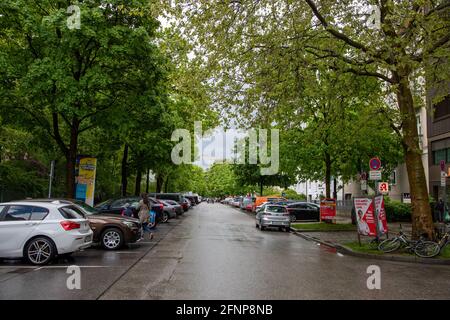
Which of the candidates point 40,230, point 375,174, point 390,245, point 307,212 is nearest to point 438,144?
point 307,212

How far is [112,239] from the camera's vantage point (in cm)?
1495

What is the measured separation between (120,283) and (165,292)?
4.17 ft

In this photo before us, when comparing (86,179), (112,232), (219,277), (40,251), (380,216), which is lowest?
(219,277)

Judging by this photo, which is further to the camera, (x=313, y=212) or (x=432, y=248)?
(x=313, y=212)

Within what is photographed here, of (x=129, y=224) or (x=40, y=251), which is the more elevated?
(x=129, y=224)

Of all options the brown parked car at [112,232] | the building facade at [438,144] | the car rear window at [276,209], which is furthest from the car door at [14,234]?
the building facade at [438,144]

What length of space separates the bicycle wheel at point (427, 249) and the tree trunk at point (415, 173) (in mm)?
1186

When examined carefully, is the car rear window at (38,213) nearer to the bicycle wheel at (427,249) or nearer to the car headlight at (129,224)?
the car headlight at (129,224)

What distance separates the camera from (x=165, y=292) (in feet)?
26.6

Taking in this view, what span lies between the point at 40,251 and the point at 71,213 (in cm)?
123

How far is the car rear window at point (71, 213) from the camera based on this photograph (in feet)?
38.6

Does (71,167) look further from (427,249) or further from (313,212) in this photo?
(313,212)

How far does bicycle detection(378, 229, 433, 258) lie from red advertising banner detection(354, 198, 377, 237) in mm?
1081
